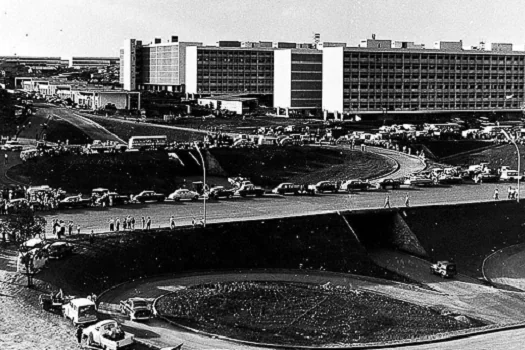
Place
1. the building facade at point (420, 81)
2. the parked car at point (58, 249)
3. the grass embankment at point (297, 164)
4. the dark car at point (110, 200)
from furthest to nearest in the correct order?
the building facade at point (420, 81) < the grass embankment at point (297, 164) < the dark car at point (110, 200) < the parked car at point (58, 249)

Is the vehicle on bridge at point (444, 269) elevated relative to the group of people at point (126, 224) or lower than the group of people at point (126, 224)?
lower

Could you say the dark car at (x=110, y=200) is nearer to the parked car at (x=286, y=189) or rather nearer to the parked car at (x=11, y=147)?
the parked car at (x=286, y=189)

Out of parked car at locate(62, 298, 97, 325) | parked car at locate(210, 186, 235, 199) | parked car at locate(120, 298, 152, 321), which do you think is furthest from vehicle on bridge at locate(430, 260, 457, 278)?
parked car at locate(62, 298, 97, 325)

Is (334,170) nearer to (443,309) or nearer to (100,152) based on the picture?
(100,152)

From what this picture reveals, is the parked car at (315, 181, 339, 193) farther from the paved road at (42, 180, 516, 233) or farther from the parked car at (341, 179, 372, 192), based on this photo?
the paved road at (42, 180, 516, 233)

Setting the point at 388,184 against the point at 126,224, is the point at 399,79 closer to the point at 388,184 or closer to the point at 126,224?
the point at 388,184

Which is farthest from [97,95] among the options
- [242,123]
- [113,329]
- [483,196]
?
[113,329]

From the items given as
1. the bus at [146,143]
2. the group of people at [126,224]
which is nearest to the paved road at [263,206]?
the group of people at [126,224]
